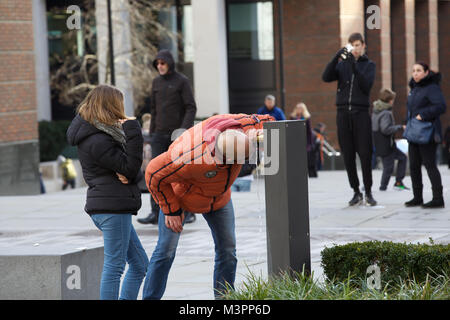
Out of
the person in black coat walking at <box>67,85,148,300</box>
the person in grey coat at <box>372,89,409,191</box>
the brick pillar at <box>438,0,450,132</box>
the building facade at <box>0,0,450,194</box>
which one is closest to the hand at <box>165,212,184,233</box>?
the person in black coat walking at <box>67,85,148,300</box>

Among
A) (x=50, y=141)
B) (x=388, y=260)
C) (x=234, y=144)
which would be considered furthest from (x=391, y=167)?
(x=50, y=141)

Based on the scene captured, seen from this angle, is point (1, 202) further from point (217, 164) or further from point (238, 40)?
point (238, 40)

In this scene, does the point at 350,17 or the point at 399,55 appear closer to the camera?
the point at 350,17

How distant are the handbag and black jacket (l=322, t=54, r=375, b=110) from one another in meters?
0.66

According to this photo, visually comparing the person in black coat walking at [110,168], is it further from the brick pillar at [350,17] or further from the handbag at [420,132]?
the brick pillar at [350,17]

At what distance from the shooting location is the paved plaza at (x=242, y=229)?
774 centimetres

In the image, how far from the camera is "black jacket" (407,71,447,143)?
1122 centimetres

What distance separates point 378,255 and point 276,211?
0.91 m

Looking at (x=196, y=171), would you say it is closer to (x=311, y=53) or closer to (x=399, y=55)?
(x=311, y=53)

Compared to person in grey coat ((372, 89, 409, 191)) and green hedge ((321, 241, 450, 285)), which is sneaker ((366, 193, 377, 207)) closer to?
person in grey coat ((372, 89, 409, 191))

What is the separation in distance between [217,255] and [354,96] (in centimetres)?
597

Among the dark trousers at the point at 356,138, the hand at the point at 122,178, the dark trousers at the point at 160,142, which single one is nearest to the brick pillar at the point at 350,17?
the dark trousers at the point at 356,138

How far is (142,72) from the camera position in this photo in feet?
90.4

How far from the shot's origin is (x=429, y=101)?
1129cm
